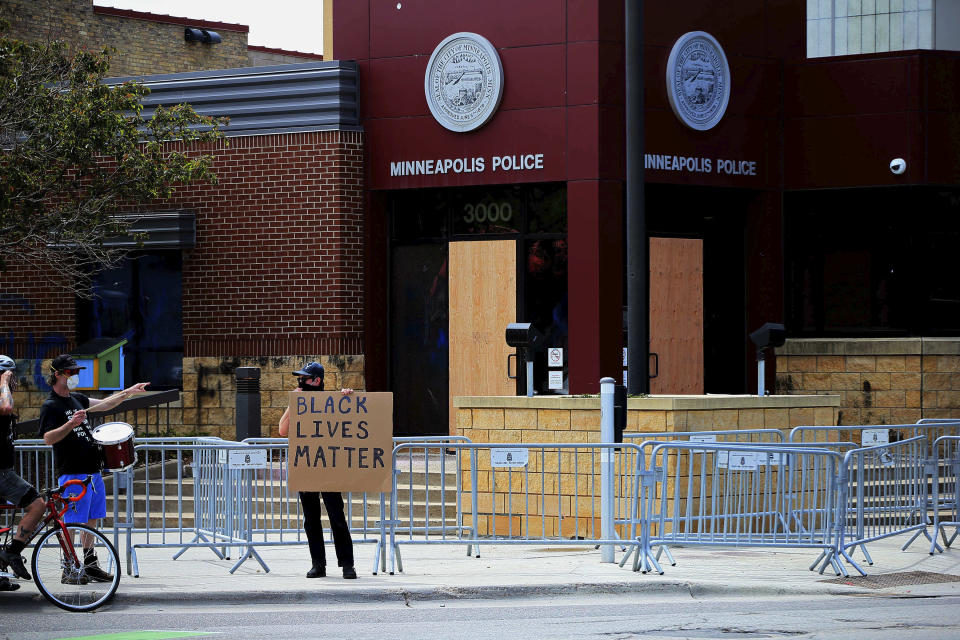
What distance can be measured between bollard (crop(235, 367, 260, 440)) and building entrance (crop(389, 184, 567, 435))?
7.56 feet

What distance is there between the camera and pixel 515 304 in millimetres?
18875

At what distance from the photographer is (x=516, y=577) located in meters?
11.4

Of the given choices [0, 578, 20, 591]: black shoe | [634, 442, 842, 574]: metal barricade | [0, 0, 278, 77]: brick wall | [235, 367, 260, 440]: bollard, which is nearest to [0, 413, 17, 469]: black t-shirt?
[0, 578, 20, 591]: black shoe

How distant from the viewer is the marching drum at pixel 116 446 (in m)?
11.4

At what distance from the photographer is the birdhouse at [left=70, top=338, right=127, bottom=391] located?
20141 millimetres

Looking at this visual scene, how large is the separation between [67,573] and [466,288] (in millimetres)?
9211

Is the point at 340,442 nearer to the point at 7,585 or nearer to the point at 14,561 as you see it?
the point at 14,561

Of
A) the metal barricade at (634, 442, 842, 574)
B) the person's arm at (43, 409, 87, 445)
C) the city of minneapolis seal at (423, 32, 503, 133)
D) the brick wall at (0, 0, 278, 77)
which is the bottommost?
the metal barricade at (634, 442, 842, 574)

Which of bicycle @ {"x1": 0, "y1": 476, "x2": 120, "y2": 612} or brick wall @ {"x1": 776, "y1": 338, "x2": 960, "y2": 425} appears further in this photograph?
brick wall @ {"x1": 776, "y1": 338, "x2": 960, "y2": 425}

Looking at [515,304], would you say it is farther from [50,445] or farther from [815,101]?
[50,445]

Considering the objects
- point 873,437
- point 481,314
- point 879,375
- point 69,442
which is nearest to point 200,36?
point 481,314

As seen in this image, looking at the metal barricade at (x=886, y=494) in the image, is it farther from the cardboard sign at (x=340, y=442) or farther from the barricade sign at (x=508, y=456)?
the cardboard sign at (x=340, y=442)

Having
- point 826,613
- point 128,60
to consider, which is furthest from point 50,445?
point 128,60

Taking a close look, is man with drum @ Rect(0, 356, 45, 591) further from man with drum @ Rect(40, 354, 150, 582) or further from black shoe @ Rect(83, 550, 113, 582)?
black shoe @ Rect(83, 550, 113, 582)
